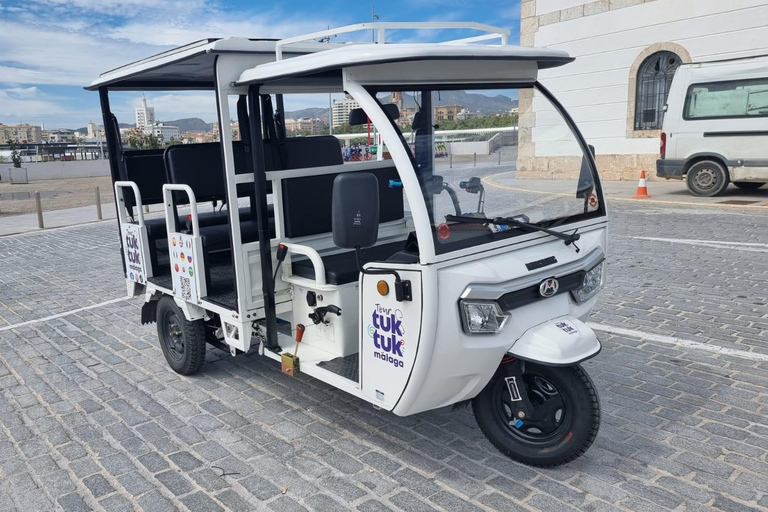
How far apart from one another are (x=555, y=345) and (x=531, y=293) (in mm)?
297

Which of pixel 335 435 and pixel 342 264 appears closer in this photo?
pixel 335 435

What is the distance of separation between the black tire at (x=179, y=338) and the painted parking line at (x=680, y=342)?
134 inches

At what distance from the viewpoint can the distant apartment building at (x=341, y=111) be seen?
384 cm

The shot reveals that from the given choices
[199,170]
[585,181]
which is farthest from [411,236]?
[199,170]

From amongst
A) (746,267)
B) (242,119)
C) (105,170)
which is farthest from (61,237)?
(105,170)

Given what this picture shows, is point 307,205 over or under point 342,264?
over

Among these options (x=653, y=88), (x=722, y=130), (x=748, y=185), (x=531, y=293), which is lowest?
(x=748, y=185)

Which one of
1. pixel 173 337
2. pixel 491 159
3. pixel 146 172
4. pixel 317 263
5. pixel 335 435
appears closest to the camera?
pixel 317 263

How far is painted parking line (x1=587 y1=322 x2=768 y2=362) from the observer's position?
4.89 m

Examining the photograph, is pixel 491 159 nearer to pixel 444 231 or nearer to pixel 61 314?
pixel 444 231

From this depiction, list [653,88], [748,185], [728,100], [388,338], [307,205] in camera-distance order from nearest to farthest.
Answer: [388,338] < [307,205] < [728,100] < [748,185] < [653,88]

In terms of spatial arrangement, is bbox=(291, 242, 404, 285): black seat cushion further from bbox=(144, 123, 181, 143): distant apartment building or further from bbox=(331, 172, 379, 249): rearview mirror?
Answer: bbox=(144, 123, 181, 143): distant apartment building

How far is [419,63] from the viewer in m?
3.29

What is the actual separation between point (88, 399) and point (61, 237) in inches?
351
